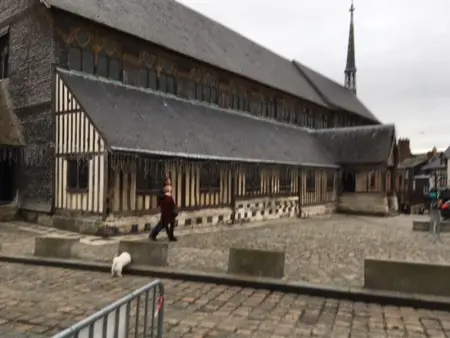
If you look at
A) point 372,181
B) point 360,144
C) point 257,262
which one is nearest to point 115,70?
point 257,262

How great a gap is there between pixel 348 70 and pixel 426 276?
36.8 meters

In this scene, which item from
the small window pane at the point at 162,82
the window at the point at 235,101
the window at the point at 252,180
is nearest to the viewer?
the small window pane at the point at 162,82

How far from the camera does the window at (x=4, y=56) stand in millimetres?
14031

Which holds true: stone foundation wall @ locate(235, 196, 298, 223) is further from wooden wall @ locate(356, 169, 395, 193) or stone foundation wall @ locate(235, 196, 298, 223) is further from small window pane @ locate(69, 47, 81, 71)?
small window pane @ locate(69, 47, 81, 71)

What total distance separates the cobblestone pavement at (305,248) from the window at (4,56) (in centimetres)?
619

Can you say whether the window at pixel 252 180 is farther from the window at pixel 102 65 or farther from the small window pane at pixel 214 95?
the window at pixel 102 65

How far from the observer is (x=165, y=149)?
11273mm

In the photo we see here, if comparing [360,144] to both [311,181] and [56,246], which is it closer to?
[311,181]

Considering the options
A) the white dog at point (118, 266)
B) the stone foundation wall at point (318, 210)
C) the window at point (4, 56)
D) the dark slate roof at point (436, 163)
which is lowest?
the stone foundation wall at point (318, 210)

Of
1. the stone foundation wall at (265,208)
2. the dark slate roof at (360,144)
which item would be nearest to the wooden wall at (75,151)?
the stone foundation wall at (265,208)

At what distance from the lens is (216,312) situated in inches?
191

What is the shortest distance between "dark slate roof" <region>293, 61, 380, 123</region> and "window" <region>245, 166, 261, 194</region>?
13146 mm

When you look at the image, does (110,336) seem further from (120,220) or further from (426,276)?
(120,220)

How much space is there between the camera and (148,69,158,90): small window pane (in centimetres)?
1434
